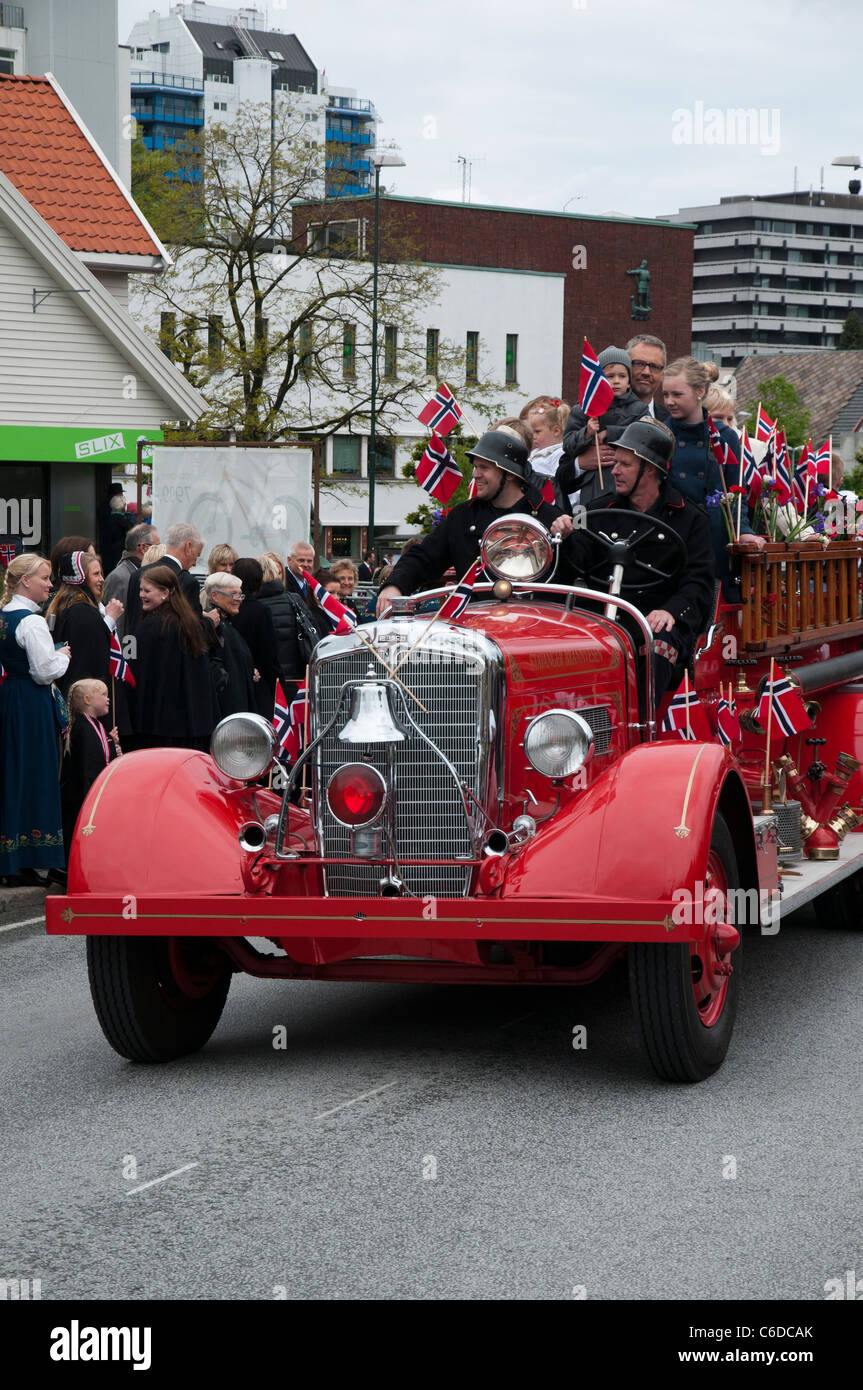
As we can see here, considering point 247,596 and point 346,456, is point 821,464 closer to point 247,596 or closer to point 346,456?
point 247,596

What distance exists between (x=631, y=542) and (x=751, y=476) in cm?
190

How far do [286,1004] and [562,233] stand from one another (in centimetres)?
7298

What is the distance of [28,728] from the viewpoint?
11.0 metres

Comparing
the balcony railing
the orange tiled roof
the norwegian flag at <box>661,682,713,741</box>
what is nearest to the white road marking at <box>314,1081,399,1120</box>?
the norwegian flag at <box>661,682,713,741</box>

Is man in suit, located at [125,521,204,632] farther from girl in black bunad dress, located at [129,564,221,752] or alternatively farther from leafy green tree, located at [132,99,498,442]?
leafy green tree, located at [132,99,498,442]

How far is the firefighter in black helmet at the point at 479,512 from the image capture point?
844cm

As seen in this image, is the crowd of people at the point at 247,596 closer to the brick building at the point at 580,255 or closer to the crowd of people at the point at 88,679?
the crowd of people at the point at 88,679

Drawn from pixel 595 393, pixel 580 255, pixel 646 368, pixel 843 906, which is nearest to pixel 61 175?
pixel 646 368

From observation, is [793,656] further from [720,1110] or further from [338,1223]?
[338,1223]

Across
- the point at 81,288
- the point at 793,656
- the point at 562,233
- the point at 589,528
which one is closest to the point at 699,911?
the point at 589,528

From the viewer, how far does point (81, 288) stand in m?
21.6

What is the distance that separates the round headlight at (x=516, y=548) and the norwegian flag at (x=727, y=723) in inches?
57.0

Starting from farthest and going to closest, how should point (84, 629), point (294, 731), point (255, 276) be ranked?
point (255, 276) → point (84, 629) → point (294, 731)

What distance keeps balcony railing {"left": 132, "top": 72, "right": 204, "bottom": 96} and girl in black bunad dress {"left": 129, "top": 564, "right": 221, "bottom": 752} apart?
140 m
